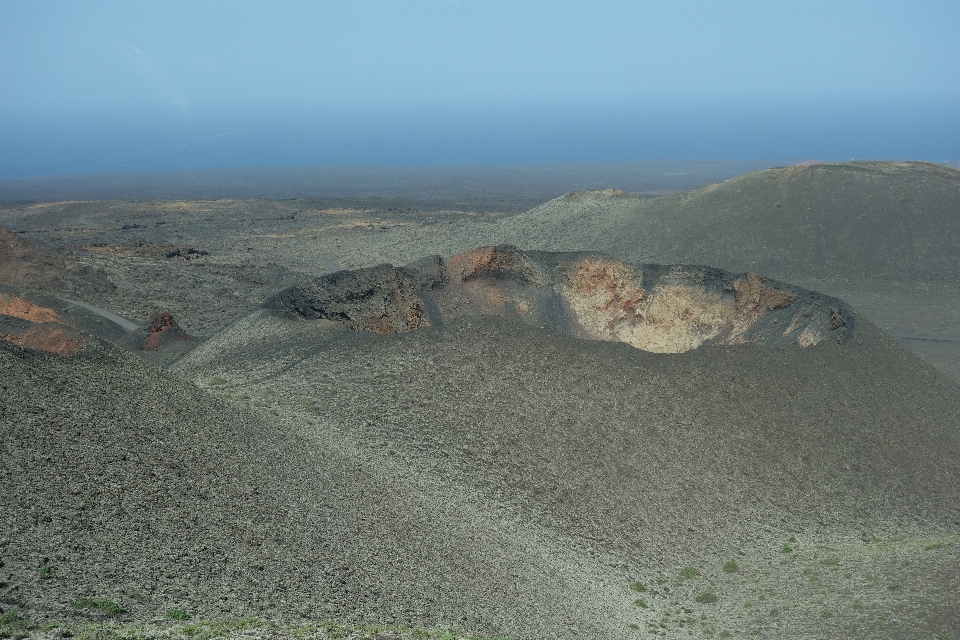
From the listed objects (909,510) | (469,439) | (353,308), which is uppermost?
(353,308)

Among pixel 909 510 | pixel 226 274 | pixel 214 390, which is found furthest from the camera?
pixel 226 274

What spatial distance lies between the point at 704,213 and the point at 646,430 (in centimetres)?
4476

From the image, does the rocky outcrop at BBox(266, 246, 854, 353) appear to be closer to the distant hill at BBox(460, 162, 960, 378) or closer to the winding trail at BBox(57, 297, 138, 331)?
the winding trail at BBox(57, 297, 138, 331)

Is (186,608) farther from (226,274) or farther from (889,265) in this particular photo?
(889,265)

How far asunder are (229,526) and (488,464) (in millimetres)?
7509

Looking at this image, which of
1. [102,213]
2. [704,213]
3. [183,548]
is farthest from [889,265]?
[102,213]

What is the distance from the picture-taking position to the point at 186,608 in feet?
39.5

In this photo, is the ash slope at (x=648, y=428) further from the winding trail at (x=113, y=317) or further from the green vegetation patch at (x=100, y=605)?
the winding trail at (x=113, y=317)

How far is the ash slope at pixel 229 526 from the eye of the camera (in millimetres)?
12703

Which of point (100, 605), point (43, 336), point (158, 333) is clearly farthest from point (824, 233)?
point (100, 605)

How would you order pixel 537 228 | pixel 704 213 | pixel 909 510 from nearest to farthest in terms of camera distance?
1. pixel 909 510
2. pixel 704 213
3. pixel 537 228

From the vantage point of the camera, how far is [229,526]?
15.1m

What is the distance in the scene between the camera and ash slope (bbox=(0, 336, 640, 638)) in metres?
12.7

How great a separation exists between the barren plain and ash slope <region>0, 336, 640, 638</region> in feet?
0.21
